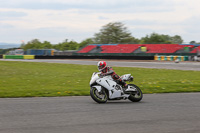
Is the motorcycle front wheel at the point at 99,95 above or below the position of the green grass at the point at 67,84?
above

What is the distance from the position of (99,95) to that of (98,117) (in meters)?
2.40

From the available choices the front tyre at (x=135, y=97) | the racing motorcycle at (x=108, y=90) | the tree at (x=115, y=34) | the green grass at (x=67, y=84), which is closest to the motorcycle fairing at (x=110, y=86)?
the racing motorcycle at (x=108, y=90)

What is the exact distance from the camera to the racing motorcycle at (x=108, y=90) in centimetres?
919

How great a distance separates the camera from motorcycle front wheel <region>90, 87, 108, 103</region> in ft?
29.9

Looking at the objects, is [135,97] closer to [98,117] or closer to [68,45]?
[98,117]

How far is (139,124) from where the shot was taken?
20.5ft

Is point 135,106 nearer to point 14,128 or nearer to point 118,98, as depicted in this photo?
point 118,98

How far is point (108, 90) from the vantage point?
9.35 meters

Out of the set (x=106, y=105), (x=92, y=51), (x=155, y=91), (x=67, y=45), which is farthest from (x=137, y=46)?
(x=67, y=45)

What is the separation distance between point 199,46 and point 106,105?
4858cm

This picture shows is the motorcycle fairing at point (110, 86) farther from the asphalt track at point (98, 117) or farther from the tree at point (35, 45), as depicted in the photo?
the tree at point (35, 45)

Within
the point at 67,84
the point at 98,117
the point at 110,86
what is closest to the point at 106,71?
the point at 110,86

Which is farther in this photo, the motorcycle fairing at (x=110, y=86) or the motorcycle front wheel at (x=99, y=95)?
the motorcycle fairing at (x=110, y=86)

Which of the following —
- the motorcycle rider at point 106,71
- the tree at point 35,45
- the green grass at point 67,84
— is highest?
the tree at point 35,45
